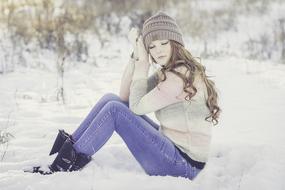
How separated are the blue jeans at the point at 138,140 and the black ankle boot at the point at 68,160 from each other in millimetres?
48

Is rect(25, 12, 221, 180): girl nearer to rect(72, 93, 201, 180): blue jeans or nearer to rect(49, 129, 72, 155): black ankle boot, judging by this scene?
rect(72, 93, 201, 180): blue jeans

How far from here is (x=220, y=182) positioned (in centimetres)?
401

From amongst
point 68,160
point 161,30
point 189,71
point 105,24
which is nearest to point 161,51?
point 161,30

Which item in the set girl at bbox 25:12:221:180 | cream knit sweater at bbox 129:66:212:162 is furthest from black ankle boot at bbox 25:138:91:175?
cream knit sweater at bbox 129:66:212:162

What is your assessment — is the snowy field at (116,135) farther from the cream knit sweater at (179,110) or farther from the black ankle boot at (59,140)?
the cream knit sweater at (179,110)

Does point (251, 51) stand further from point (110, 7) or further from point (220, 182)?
point (220, 182)

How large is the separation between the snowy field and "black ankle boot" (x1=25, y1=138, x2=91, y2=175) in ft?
0.29

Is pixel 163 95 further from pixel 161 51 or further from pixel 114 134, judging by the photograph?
pixel 114 134

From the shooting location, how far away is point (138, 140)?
3908mm

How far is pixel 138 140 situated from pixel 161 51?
0.65 meters

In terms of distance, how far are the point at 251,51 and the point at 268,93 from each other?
4.19 meters

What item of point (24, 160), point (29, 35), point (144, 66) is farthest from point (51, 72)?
point (144, 66)

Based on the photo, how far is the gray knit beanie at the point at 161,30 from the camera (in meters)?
4.02

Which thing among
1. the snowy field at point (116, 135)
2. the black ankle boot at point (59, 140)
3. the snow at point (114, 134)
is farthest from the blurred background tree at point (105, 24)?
the black ankle boot at point (59, 140)
